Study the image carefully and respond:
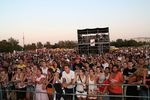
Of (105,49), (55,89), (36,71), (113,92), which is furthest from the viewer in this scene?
(105,49)

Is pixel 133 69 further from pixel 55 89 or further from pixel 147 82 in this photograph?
pixel 55 89

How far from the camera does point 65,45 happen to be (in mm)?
165875

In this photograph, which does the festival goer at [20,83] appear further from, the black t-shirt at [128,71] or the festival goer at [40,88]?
the black t-shirt at [128,71]

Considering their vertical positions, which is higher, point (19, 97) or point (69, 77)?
point (69, 77)

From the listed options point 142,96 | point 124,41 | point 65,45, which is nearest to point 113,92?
point 142,96

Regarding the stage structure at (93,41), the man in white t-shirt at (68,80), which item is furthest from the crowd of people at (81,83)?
the stage structure at (93,41)

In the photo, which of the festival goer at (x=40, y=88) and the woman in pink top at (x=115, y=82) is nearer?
the woman in pink top at (x=115, y=82)

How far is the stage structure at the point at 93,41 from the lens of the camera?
35.4 m

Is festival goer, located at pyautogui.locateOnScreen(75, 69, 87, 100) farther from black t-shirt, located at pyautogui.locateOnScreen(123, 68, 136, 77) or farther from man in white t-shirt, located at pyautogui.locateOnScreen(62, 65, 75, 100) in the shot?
Answer: black t-shirt, located at pyautogui.locateOnScreen(123, 68, 136, 77)

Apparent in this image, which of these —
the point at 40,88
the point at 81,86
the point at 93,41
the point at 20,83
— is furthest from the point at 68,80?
the point at 93,41

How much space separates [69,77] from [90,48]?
26122 mm

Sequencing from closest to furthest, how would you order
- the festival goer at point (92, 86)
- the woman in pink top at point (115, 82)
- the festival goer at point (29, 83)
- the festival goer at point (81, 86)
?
the woman in pink top at point (115, 82)
the festival goer at point (92, 86)
the festival goer at point (81, 86)
the festival goer at point (29, 83)

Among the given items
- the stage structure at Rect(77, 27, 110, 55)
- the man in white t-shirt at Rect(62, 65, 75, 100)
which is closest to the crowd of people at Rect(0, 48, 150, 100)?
the man in white t-shirt at Rect(62, 65, 75, 100)

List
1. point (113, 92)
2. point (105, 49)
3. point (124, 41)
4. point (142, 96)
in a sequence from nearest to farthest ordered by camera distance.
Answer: point (142, 96) < point (113, 92) < point (105, 49) < point (124, 41)
